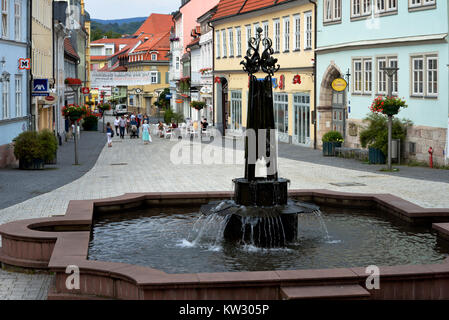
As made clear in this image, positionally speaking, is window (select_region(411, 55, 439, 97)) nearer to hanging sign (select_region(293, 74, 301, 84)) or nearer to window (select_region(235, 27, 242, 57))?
hanging sign (select_region(293, 74, 301, 84))

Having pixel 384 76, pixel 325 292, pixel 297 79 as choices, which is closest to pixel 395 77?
pixel 384 76

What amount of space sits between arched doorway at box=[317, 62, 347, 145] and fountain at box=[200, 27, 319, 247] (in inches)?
920

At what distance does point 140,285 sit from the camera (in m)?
8.53

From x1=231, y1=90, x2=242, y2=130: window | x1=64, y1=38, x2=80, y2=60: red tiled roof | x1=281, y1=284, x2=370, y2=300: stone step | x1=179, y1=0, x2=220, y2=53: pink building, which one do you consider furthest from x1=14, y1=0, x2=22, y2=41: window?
x1=179, y1=0, x2=220, y2=53: pink building

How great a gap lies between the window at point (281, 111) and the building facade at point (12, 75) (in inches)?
605

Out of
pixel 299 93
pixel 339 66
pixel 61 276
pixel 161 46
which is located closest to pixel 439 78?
pixel 339 66

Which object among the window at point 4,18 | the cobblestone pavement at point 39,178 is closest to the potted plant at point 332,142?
the cobblestone pavement at point 39,178

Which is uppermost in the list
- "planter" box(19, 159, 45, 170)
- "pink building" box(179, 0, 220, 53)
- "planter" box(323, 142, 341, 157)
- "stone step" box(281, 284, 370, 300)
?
"pink building" box(179, 0, 220, 53)

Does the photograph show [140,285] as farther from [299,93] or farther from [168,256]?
[299,93]

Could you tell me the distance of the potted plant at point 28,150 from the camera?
26.7 metres

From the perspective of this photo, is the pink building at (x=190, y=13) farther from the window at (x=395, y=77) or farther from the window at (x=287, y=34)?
the window at (x=395, y=77)

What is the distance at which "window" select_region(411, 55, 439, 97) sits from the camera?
87.2 ft

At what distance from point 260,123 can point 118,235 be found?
3.08 metres
